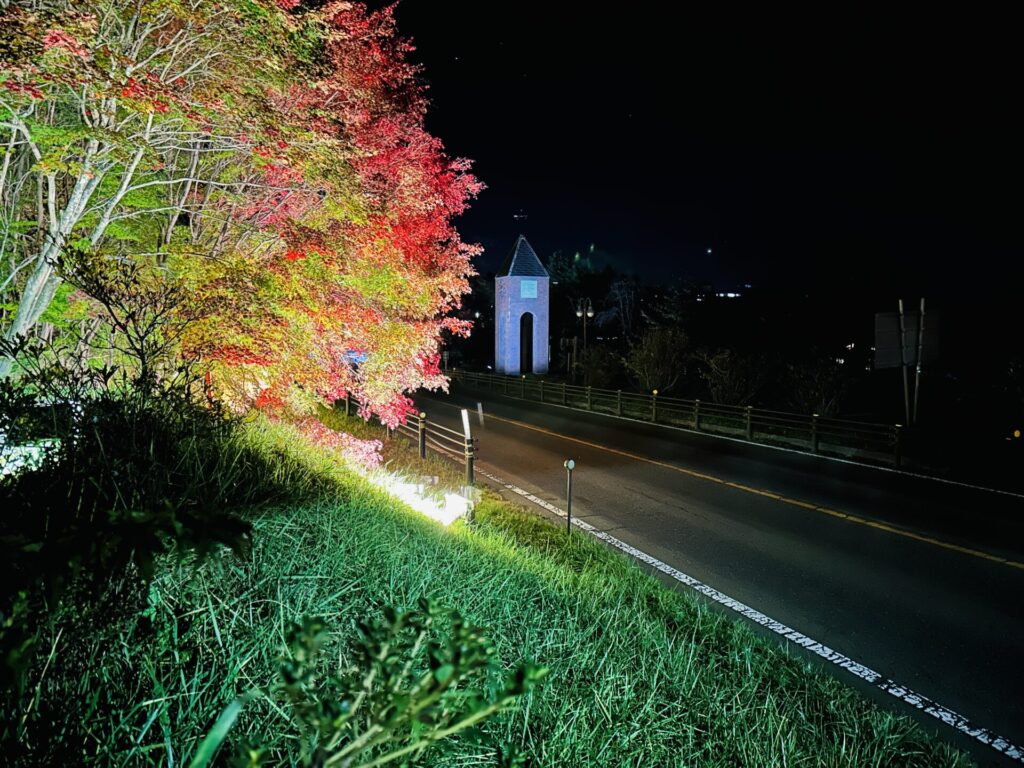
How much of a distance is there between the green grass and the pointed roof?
34.9 meters

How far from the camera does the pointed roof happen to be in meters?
39.5

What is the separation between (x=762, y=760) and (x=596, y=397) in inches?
882

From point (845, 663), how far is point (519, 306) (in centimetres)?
3538

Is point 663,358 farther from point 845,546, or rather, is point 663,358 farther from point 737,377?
point 845,546

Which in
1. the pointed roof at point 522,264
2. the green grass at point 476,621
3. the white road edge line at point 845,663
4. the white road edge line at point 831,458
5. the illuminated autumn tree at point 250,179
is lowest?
the white road edge line at point 845,663

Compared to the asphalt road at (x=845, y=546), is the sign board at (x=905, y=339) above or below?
above

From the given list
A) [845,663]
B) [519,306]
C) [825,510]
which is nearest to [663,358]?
[519,306]

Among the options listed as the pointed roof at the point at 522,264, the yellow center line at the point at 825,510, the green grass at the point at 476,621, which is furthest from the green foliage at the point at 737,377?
the pointed roof at the point at 522,264

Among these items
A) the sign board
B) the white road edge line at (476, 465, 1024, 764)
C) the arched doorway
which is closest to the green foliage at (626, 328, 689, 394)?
the sign board

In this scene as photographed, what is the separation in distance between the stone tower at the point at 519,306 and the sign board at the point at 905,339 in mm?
26597

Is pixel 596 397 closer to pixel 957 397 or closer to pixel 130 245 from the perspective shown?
pixel 957 397

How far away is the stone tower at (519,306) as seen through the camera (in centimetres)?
3956

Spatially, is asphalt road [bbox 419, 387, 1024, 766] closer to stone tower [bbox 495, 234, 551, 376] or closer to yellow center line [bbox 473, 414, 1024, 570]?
yellow center line [bbox 473, 414, 1024, 570]

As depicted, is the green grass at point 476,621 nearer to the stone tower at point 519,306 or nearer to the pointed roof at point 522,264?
the stone tower at point 519,306
